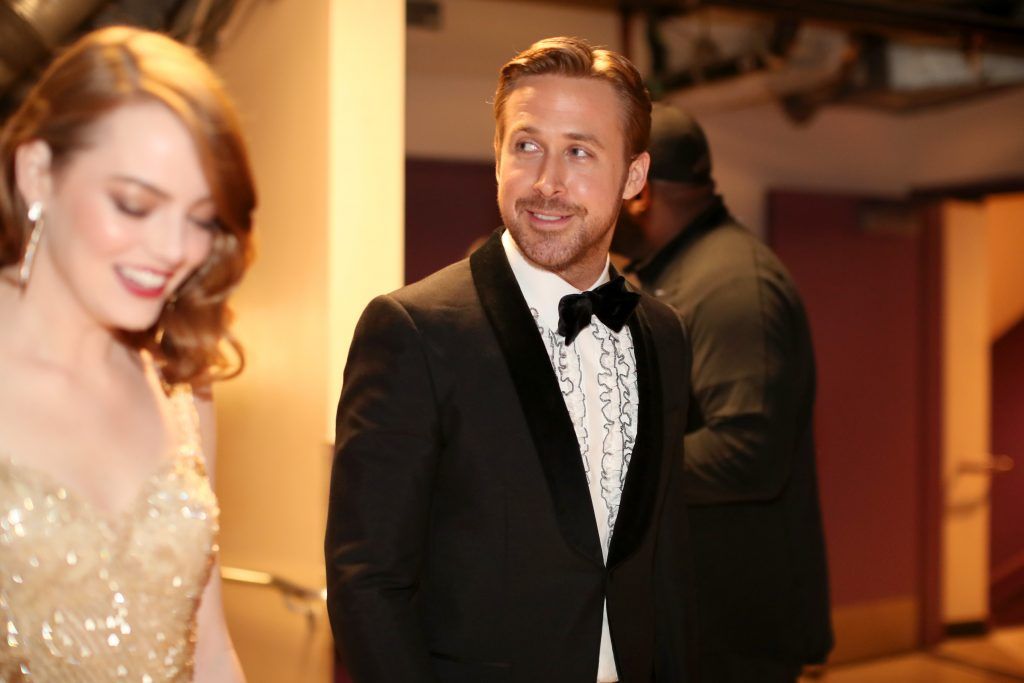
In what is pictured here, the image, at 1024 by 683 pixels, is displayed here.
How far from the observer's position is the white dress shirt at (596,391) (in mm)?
1789

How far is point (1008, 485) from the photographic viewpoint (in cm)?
645

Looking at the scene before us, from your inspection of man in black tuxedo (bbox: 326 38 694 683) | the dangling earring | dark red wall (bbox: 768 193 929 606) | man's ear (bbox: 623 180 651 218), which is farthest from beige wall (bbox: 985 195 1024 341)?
the dangling earring

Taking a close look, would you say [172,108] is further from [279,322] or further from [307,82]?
[279,322]

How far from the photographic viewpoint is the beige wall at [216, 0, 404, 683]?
263cm

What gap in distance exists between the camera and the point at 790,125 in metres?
5.62

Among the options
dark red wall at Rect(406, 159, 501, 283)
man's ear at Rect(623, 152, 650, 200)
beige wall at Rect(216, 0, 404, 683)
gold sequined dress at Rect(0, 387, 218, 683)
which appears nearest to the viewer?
gold sequined dress at Rect(0, 387, 218, 683)

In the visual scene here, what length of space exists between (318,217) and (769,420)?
3.88ft

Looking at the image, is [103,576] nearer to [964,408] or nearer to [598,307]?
[598,307]

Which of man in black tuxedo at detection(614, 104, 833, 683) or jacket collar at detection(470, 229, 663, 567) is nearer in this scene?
jacket collar at detection(470, 229, 663, 567)

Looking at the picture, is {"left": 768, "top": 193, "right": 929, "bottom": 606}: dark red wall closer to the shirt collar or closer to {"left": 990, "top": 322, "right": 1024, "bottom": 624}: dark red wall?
{"left": 990, "top": 322, "right": 1024, "bottom": 624}: dark red wall

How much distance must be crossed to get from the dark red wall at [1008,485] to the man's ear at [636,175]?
5.21 meters

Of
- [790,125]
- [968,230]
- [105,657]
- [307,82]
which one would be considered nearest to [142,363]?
[105,657]

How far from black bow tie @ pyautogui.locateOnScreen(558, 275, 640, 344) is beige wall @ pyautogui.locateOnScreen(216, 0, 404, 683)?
3.19 ft

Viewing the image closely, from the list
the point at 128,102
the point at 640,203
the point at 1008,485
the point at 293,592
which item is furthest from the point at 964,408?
the point at 128,102
